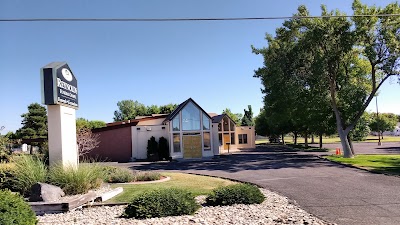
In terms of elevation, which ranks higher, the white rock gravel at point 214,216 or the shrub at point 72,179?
the shrub at point 72,179

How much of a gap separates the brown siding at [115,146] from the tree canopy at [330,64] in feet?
48.9

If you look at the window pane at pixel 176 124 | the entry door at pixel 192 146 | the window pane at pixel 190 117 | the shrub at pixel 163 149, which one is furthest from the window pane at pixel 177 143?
the window pane at pixel 190 117

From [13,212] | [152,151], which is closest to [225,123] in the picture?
[152,151]

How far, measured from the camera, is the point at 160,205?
7930 millimetres

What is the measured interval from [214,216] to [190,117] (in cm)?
2628

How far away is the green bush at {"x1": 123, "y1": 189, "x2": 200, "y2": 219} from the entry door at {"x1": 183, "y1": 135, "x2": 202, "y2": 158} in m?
25.4

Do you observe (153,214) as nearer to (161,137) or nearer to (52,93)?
(52,93)

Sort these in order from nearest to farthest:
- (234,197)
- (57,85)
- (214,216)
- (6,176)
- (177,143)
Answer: (214,216), (234,197), (6,176), (57,85), (177,143)

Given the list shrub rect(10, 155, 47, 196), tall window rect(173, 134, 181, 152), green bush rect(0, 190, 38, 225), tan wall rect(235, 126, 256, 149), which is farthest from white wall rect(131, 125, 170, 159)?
green bush rect(0, 190, 38, 225)

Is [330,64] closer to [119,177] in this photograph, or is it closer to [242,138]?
[119,177]

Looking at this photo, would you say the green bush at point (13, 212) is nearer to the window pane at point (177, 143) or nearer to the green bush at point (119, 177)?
the green bush at point (119, 177)

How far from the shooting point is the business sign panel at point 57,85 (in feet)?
38.9

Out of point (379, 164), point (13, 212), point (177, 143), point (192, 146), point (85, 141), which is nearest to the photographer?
point (13, 212)

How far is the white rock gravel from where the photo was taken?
24.2ft
